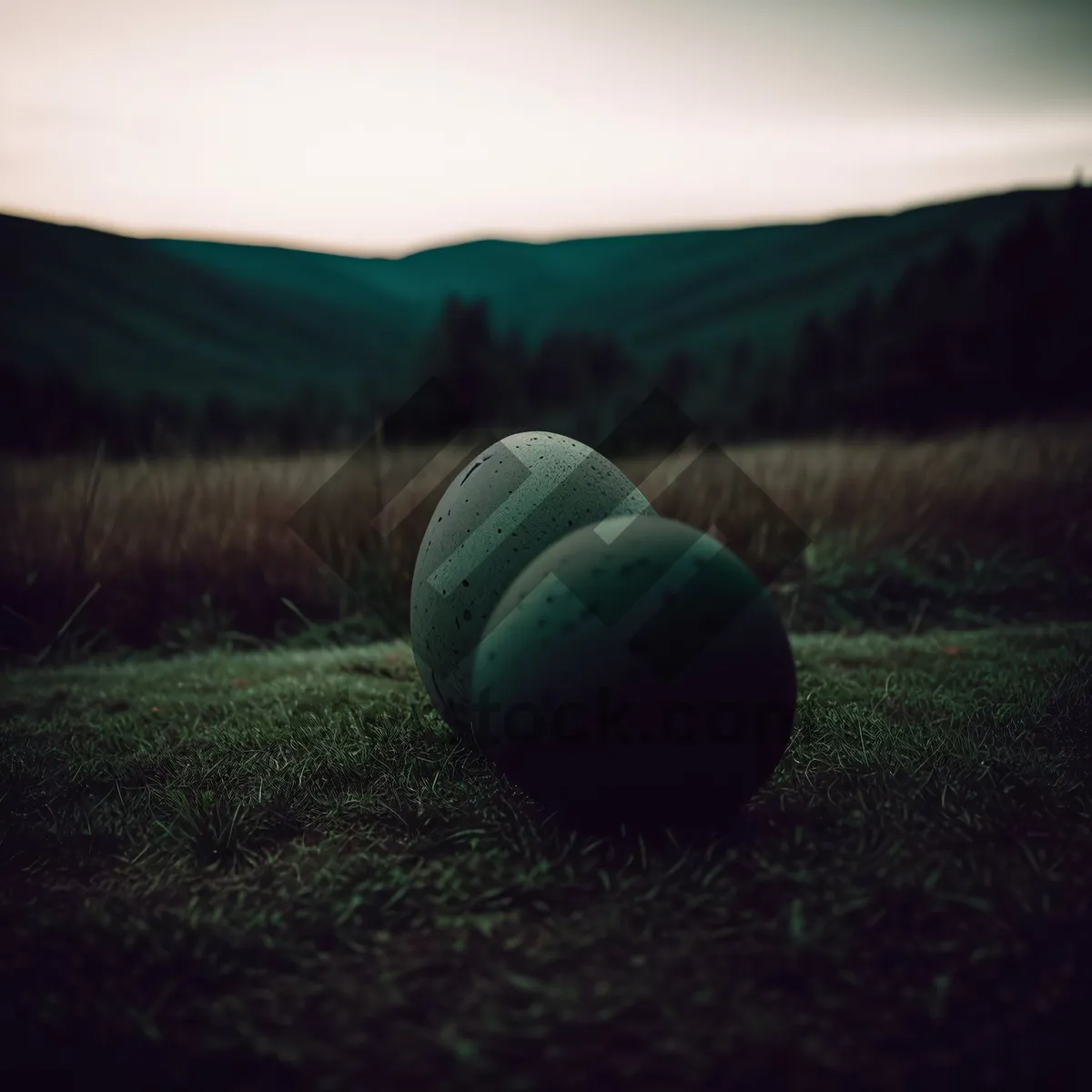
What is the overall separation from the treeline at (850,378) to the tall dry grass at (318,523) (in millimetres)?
474

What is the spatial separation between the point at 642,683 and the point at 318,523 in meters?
3.89

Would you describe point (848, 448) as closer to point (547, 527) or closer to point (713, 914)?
point (547, 527)

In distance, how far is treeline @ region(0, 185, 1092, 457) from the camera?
7.11 meters

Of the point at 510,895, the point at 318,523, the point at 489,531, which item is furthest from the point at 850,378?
the point at 510,895

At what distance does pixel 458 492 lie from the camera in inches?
95.5

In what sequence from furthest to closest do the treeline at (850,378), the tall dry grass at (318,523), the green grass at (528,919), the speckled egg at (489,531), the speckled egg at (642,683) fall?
1. the treeline at (850,378)
2. the tall dry grass at (318,523)
3. the speckled egg at (489,531)
4. the speckled egg at (642,683)
5. the green grass at (528,919)

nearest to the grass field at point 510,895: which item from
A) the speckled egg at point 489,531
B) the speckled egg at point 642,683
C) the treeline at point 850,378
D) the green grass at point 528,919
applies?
the green grass at point 528,919

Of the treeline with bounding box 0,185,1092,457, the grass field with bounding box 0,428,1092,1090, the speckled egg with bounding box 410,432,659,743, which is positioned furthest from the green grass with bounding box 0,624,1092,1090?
the treeline with bounding box 0,185,1092,457

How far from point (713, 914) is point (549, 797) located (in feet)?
1.48

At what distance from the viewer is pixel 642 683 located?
1.71 meters

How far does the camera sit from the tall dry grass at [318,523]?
15.3ft

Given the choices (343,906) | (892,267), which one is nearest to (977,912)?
(343,906)

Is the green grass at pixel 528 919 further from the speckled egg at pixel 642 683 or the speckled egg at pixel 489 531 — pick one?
the speckled egg at pixel 489 531

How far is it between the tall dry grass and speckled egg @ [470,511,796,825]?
2.85 meters
